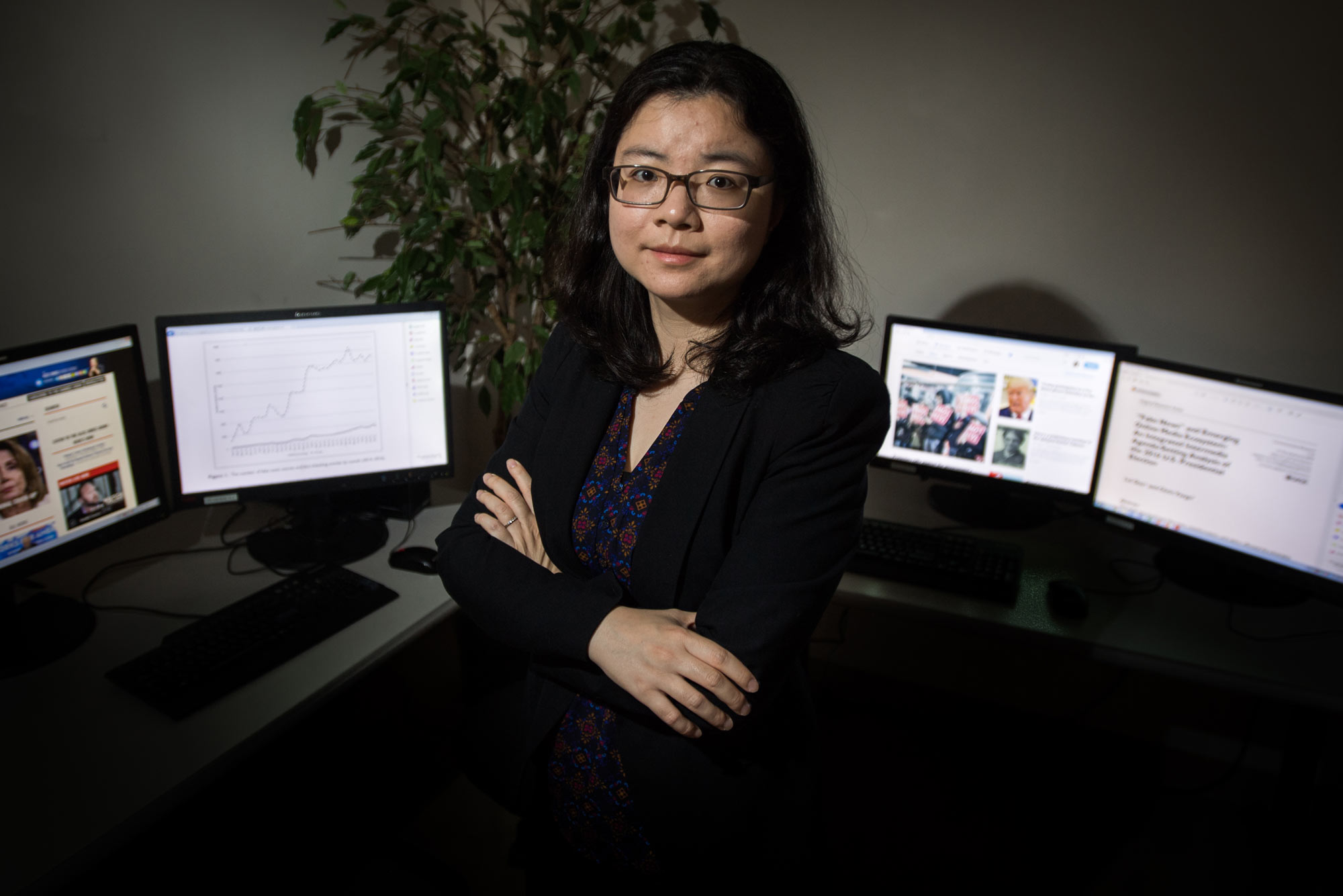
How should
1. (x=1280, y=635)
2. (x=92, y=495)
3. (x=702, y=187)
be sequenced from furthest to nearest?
(x=1280, y=635) < (x=92, y=495) < (x=702, y=187)

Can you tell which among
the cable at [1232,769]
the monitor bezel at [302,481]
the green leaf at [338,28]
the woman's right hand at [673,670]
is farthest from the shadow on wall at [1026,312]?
the green leaf at [338,28]

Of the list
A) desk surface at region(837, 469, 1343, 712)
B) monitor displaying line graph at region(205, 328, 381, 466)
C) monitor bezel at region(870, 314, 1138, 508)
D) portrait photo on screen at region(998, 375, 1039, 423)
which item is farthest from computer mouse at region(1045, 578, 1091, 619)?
monitor displaying line graph at region(205, 328, 381, 466)

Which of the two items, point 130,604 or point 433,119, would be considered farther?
point 433,119

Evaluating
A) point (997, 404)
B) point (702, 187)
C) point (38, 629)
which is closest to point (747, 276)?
point (702, 187)

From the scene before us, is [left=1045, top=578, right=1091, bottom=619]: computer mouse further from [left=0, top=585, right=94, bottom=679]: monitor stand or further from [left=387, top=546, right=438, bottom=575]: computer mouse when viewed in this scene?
[left=0, top=585, right=94, bottom=679]: monitor stand

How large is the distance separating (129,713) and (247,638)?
0.68ft

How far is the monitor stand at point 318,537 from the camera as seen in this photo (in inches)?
71.9

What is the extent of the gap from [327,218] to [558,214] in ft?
1.96

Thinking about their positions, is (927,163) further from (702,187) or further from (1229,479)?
(702,187)

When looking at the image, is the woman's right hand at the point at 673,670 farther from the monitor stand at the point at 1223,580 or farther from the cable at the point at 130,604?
the monitor stand at the point at 1223,580

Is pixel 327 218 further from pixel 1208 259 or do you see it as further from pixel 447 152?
pixel 1208 259

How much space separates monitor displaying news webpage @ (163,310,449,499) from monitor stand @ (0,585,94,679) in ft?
0.96

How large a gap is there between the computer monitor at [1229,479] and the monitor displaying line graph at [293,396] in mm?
1645

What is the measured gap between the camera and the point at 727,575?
1.14 metres
